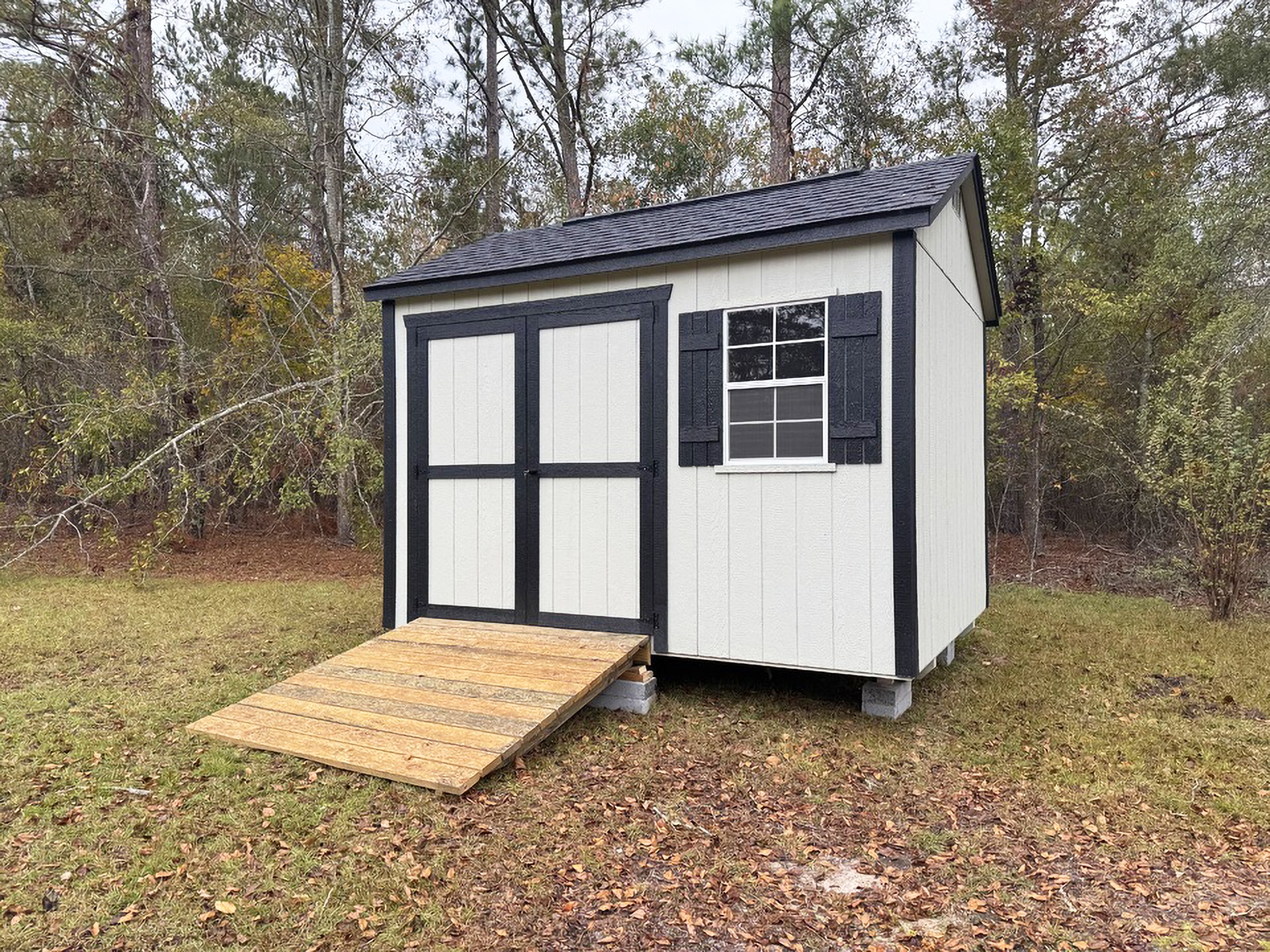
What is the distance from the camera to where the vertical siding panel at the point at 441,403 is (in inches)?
204

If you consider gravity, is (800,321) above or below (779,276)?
below

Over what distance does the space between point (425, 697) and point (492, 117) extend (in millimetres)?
11489

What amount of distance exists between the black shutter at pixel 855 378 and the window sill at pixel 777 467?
6cm

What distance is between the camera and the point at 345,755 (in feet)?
10.6

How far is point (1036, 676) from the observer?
5102 mm

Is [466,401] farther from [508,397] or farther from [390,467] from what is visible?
[390,467]

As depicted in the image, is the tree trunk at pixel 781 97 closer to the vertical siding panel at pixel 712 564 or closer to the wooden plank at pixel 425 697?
the vertical siding panel at pixel 712 564

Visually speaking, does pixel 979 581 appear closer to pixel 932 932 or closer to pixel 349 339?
pixel 932 932

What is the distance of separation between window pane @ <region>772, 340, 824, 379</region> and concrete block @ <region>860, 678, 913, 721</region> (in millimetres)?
1817

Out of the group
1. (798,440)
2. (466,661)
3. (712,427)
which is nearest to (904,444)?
(798,440)

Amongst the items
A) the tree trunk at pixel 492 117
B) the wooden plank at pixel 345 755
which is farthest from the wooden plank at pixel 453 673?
the tree trunk at pixel 492 117

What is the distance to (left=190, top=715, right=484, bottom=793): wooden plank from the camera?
9.77ft

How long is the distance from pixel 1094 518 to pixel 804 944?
11924 mm

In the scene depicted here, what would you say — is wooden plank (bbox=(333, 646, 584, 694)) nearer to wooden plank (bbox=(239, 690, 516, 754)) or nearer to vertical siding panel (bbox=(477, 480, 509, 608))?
wooden plank (bbox=(239, 690, 516, 754))
